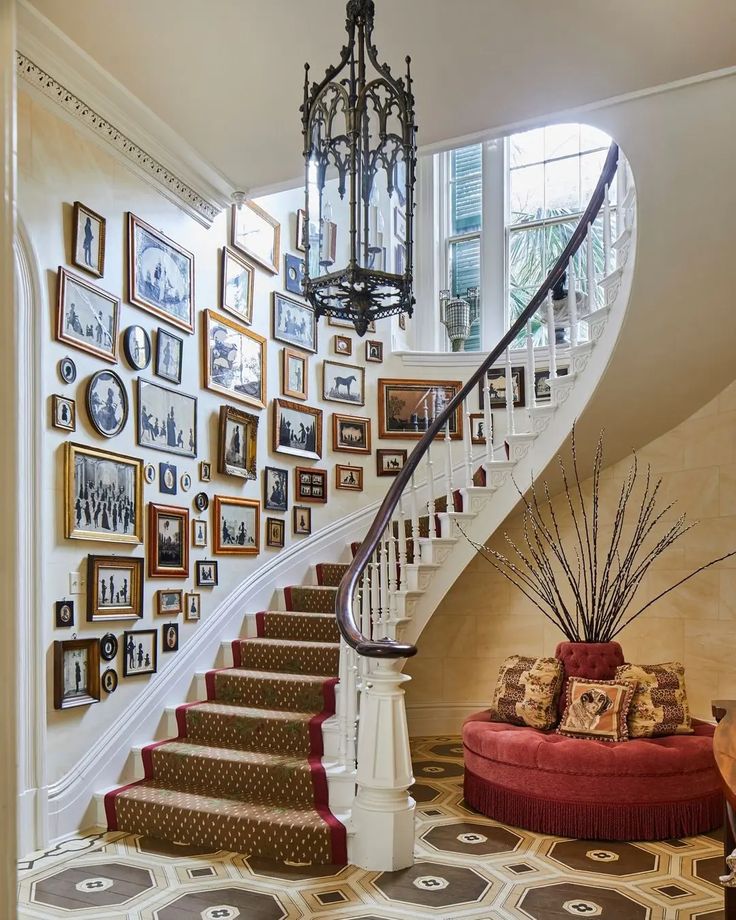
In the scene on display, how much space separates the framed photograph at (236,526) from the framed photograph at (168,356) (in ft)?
2.79

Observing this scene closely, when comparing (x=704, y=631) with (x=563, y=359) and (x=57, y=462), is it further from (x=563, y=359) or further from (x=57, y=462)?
(x=57, y=462)

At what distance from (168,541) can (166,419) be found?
0.71 meters

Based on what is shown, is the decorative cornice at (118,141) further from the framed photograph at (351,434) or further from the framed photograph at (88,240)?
the framed photograph at (351,434)

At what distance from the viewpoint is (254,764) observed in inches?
154

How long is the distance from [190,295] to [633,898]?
392cm

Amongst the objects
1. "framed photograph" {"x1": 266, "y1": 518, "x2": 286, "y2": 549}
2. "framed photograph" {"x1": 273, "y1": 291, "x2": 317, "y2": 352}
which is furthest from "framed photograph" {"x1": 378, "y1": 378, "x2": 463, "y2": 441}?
"framed photograph" {"x1": 266, "y1": 518, "x2": 286, "y2": 549}

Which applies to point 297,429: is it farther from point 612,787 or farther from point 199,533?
point 612,787

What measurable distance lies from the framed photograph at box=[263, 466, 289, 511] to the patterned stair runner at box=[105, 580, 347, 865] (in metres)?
0.86

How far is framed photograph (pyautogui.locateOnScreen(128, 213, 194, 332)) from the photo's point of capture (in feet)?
14.5

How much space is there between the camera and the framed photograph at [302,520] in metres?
5.88

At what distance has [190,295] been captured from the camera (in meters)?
4.94

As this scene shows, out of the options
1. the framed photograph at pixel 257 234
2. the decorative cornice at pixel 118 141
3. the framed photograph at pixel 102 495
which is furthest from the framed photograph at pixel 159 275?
the framed photograph at pixel 102 495

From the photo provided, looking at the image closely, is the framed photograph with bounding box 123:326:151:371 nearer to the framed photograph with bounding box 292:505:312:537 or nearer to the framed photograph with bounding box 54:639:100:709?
the framed photograph with bounding box 54:639:100:709

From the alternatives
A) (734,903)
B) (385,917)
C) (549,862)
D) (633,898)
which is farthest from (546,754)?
(734,903)
